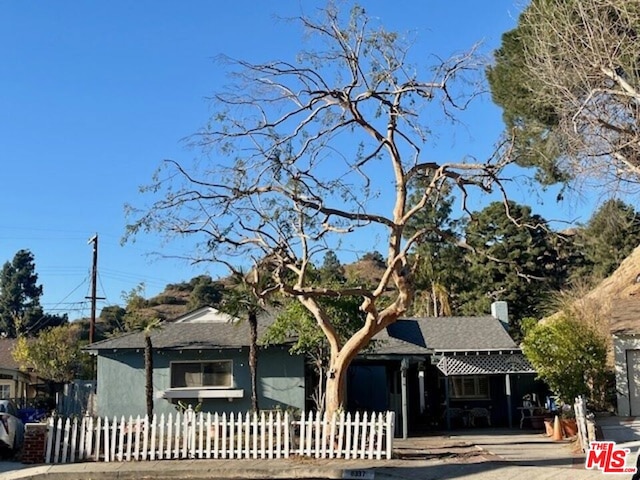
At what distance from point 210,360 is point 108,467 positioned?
8546 mm

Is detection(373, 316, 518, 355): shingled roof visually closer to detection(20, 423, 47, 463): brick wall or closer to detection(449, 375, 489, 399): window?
detection(449, 375, 489, 399): window

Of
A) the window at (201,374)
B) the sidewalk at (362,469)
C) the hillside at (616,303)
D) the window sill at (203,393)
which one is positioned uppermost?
the hillside at (616,303)

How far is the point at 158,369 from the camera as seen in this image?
24219mm

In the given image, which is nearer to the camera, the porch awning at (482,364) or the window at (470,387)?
the porch awning at (482,364)

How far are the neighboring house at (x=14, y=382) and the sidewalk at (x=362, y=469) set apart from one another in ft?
83.5

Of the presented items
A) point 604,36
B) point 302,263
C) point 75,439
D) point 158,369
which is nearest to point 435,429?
point 158,369

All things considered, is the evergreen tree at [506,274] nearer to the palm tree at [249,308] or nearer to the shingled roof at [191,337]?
the shingled roof at [191,337]

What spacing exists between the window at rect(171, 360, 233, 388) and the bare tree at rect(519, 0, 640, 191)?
12.3 metres

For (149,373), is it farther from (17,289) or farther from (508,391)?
(17,289)

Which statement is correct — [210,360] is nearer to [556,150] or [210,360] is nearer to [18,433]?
[18,433]

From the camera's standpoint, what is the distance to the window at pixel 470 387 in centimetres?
2714

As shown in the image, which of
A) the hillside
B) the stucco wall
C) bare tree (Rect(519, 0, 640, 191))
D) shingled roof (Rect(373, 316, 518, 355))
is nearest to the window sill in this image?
the stucco wall

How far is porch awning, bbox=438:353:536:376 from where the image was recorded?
82.1ft

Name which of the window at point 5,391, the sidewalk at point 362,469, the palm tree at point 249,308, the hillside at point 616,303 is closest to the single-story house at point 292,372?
the palm tree at point 249,308
